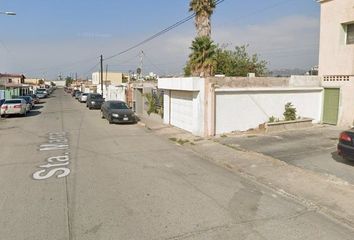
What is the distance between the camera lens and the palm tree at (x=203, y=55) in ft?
62.8

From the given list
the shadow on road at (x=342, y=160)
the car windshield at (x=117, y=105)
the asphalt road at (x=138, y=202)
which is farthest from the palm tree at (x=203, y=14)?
the shadow on road at (x=342, y=160)

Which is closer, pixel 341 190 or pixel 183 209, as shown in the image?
pixel 183 209

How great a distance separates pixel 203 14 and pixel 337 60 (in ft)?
27.0

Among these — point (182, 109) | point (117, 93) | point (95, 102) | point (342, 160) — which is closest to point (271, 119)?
point (182, 109)

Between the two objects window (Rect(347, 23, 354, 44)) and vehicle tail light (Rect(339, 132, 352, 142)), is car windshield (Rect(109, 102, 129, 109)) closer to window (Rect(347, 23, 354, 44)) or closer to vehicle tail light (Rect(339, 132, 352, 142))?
window (Rect(347, 23, 354, 44))

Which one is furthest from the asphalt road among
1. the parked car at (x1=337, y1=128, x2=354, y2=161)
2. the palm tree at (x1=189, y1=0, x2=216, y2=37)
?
the palm tree at (x1=189, y1=0, x2=216, y2=37)

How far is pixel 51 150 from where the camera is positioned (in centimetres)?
1286

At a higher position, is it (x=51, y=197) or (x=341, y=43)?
(x=341, y=43)

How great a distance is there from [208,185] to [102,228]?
3.42m

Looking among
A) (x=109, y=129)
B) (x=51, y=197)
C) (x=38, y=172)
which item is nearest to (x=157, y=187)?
(x=51, y=197)

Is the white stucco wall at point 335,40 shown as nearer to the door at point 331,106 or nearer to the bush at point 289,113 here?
the door at point 331,106

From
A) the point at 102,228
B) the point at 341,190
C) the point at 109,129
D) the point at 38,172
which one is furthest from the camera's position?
the point at 109,129

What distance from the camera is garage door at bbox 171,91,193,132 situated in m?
17.7

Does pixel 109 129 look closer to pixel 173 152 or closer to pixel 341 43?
pixel 173 152
